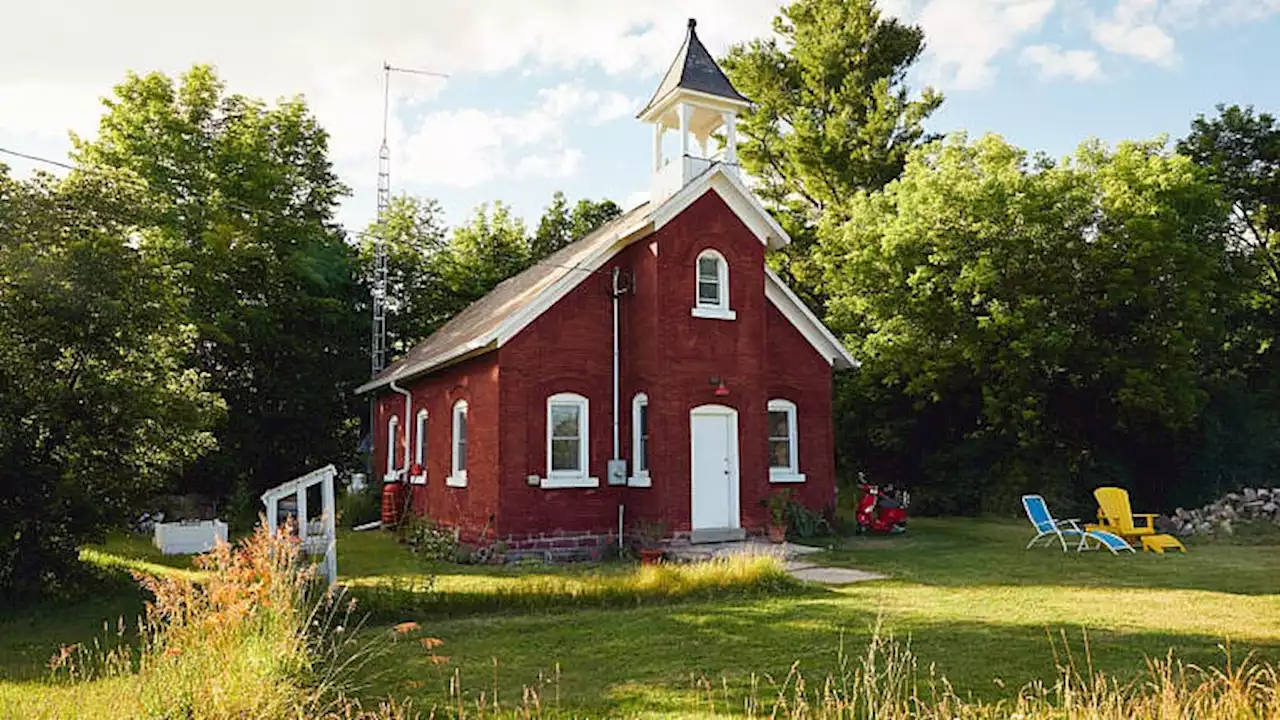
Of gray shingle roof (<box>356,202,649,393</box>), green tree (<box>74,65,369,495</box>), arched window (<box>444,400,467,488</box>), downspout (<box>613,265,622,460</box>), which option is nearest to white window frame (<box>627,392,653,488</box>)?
downspout (<box>613,265,622,460</box>)

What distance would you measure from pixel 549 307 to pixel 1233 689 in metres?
12.0

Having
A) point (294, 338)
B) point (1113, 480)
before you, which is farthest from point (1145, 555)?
point (294, 338)

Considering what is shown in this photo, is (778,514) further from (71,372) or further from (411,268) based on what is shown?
(411,268)

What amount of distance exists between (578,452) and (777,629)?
302 inches

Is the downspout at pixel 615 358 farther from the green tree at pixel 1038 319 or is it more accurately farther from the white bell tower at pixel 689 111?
the green tree at pixel 1038 319

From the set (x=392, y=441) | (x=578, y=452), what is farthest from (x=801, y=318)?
(x=392, y=441)

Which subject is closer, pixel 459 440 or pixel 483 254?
pixel 459 440

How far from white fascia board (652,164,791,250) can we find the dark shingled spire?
181 centimetres

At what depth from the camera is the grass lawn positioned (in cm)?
648

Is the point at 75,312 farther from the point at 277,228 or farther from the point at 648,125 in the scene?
the point at 277,228

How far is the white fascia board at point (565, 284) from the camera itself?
1472cm

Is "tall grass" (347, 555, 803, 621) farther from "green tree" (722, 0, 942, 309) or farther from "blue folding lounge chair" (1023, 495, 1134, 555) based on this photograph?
"green tree" (722, 0, 942, 309)

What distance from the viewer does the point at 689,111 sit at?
54.2 feet

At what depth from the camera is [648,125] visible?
697 inches
